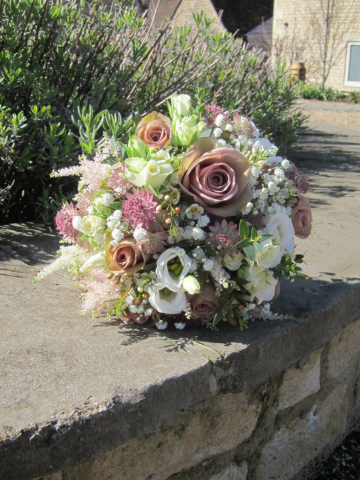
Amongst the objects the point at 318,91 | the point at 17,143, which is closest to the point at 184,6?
the point at 318,91

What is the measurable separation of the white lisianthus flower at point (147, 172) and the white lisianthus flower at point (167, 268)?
0.72ft

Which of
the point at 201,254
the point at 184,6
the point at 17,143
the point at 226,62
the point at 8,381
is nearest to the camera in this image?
the point at 8,381

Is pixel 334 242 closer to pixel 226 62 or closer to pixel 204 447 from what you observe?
pixel 204 447

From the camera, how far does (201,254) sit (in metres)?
1.49

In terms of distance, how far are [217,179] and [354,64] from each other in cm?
2117

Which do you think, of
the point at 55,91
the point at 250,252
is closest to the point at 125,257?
the point at 250,252

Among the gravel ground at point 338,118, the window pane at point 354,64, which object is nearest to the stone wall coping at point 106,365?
the gravel ground at point 338,118

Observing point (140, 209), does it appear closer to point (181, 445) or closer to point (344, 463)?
point (181, 445)

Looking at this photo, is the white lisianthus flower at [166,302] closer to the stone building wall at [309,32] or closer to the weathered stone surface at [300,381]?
the weathered stone surface at [300,381]

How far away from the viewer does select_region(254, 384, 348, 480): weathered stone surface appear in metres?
1.87

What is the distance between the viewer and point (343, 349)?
2166 millimetres

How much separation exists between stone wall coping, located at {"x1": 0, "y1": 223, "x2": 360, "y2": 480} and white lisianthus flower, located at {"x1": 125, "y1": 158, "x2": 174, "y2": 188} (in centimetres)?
52

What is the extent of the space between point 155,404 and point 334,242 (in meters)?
1.72

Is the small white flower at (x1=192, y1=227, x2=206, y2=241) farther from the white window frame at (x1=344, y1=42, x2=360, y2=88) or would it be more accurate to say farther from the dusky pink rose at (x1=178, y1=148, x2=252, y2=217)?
the white window frame at (x1=344, y1=42, x2=360, y2=88)
